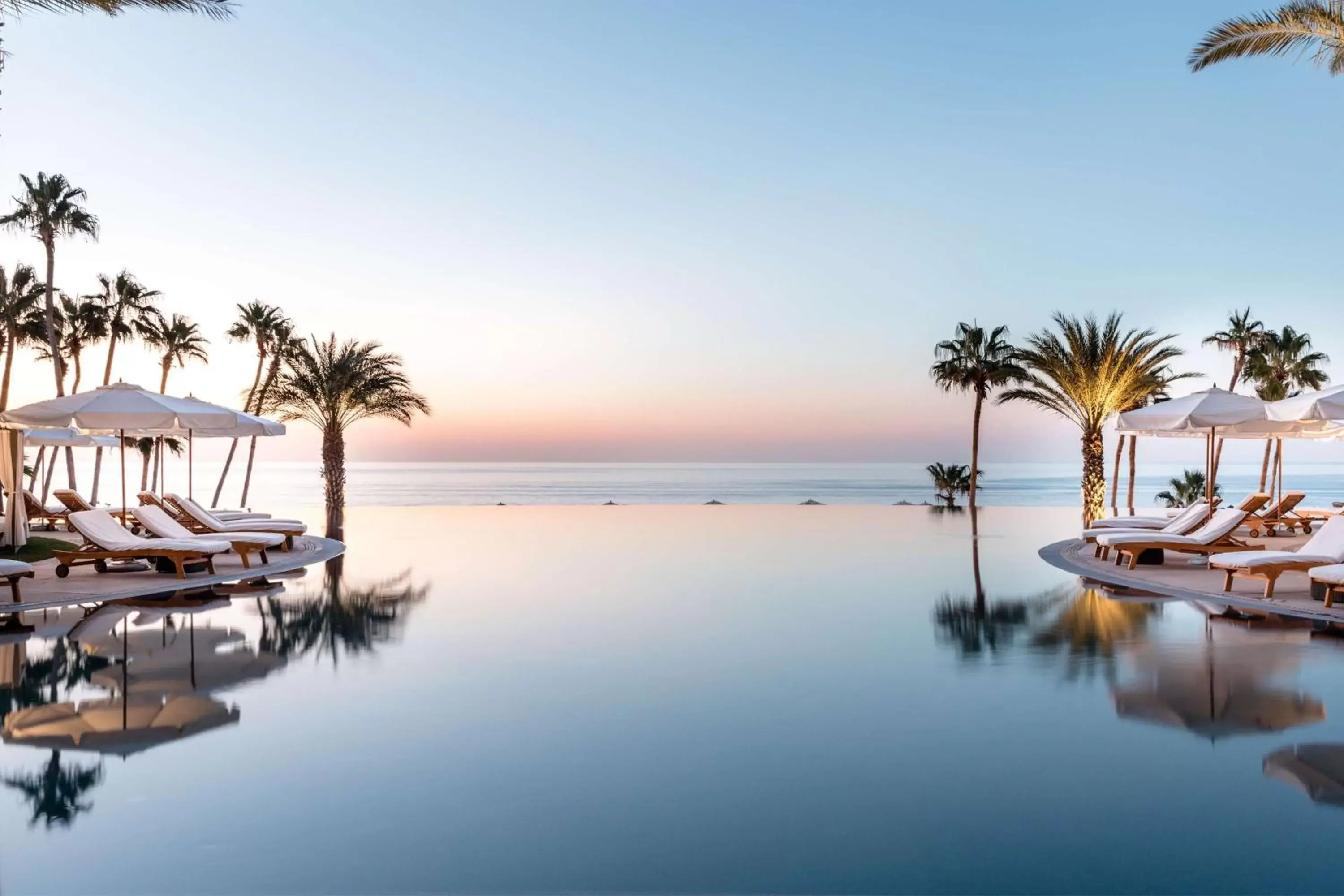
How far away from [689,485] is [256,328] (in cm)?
3529

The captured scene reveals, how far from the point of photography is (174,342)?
30.0 meters

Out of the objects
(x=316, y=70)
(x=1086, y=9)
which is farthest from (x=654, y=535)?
(x=1086, y=9)

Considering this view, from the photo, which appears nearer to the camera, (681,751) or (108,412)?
(681,751)

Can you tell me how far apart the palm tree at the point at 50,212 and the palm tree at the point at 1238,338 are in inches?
1385

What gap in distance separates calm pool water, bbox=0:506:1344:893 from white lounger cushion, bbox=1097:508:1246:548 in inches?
116

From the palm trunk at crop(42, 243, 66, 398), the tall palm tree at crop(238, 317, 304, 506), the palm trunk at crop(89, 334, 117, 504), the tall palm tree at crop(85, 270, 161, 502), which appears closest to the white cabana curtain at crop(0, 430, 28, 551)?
the palm trunk at crop(42, 243, 66, 398)

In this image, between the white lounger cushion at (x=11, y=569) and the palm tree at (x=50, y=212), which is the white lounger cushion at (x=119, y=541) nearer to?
the white lounger cushion at (x=11, y=569)

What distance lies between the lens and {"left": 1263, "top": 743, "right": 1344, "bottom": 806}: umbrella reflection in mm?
4027

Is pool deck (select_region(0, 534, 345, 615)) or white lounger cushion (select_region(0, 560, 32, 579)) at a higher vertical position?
white lounger cushion (select_region(0, 560, 32, 579))

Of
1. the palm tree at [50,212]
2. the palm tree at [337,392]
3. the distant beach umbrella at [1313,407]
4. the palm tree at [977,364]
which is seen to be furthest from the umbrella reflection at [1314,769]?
the palm tree at [50,212]

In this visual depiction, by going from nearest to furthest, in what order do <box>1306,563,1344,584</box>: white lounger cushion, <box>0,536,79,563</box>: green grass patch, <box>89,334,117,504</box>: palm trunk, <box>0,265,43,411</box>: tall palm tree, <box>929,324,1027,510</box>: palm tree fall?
<box>1306,563,1344,584</box>: white lounger cushion
<box>0,536,79,563</box>: green grass patch
<box>929,324,1027,510</box>: palm tree
<box>0,265,43,411</box>: tall palm tree
<box>89,334,117,504</box>: palm trunk

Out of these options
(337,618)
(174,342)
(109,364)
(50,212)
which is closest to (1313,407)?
(337,618)

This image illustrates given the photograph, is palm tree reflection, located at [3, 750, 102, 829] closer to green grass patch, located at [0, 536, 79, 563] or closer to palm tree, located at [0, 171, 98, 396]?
green grass patch, located at [0, 536, 79, 563]

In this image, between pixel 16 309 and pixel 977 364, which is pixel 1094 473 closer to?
pixel 977 364
